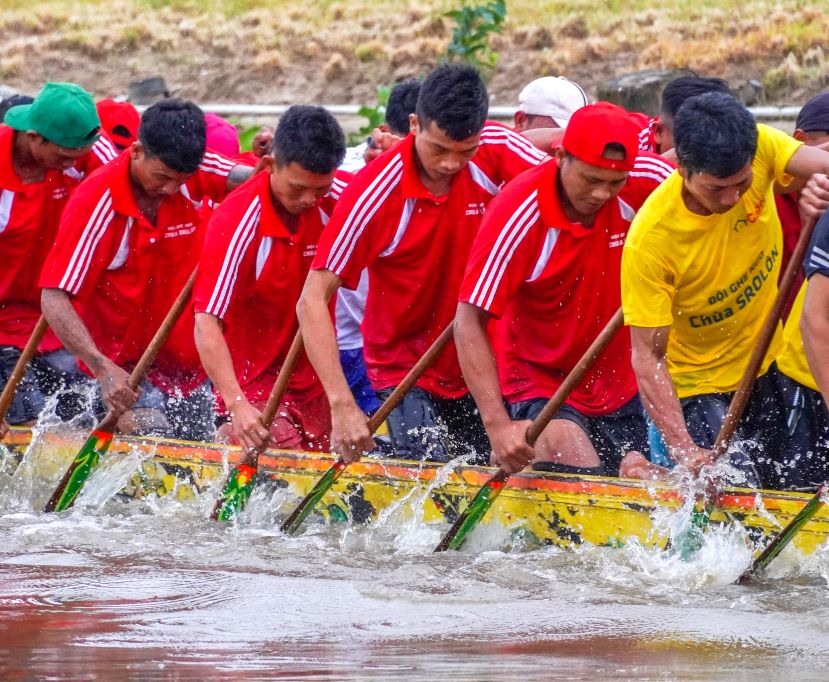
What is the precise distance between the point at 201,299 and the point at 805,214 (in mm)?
2492

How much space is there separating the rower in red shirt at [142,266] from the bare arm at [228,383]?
0.79 meters

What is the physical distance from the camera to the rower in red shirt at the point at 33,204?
24.7ft

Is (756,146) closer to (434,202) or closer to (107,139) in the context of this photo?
(434,202)

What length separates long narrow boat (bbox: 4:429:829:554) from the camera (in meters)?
5.27

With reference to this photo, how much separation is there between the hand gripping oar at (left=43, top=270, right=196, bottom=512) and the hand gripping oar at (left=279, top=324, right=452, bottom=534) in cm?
112

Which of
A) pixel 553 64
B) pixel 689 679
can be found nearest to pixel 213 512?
pixel 689 679

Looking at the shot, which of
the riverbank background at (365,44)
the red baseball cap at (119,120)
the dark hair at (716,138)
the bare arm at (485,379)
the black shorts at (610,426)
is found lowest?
the riverbank background at (365,44)

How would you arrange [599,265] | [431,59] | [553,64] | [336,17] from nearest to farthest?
[599,265], [553,64], [431,59], [336,17]

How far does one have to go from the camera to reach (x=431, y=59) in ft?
62.6

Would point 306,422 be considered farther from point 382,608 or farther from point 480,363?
point 382,608

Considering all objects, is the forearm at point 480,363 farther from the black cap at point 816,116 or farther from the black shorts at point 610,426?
the black cap at point 816,116

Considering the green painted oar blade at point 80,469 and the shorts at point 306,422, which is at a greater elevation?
the shorts at point 306,422

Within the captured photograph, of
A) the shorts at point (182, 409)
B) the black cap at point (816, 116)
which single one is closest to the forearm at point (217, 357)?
the shorts at point (182, 409)

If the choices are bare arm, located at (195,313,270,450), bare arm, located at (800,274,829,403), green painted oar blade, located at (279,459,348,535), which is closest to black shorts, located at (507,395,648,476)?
green painted oar blade, located at (279,459,348,535)
